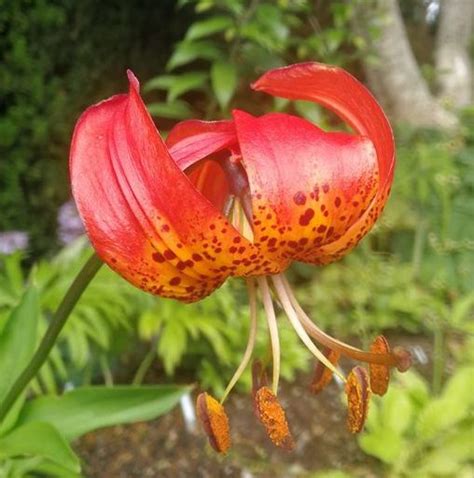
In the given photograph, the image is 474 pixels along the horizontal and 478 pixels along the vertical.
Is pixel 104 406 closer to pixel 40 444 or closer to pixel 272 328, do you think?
pixel 40 444

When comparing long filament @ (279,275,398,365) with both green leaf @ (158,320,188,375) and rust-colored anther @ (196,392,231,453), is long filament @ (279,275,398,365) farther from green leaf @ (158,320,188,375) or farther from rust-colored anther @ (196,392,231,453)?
green leaf @ (158,320,188,375)

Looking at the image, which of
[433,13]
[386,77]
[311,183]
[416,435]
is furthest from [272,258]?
[433,13]

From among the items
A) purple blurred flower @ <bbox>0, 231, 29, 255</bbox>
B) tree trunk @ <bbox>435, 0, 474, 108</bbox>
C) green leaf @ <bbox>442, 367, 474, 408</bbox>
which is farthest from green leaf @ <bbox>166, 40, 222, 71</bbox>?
tree trunk @ <bbox>435, 0, 474, 108</bbox>

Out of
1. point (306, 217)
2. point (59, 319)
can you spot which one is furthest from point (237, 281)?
point (306, 217)

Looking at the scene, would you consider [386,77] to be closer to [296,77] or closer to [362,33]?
[362,33]

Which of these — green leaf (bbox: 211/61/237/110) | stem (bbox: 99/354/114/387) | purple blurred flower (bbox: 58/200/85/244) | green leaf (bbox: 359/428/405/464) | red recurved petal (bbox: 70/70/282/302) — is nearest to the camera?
red recurved petal (bbox: 70/70/282/302)
